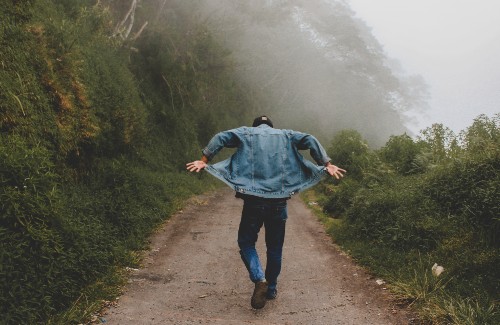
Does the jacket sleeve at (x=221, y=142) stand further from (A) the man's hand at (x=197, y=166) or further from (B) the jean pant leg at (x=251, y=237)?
(B) the jean pant leg at (x=251, y=237)

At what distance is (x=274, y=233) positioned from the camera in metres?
4.06

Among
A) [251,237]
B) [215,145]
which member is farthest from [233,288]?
[215,145]

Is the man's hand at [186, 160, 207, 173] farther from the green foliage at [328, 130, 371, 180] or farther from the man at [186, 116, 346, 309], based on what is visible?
the green foliage at [328, 130, 371, 180]

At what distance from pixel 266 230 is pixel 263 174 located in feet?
2.03

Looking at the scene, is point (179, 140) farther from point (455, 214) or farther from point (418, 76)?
point (418, 76)

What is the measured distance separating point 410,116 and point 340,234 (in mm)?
47540

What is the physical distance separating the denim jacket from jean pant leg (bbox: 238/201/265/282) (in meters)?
0.23

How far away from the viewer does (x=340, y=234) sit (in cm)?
732

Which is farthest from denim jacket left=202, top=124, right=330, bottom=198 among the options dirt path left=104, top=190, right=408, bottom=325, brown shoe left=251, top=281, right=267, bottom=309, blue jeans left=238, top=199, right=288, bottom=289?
dirt path left=104, top=190, right=408, bottom=325

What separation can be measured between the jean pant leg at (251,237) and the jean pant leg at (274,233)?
0.36ft

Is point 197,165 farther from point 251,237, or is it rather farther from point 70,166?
point 70,166

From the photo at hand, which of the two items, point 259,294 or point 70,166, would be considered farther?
point 70,166

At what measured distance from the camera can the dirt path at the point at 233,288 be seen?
3.90 metres

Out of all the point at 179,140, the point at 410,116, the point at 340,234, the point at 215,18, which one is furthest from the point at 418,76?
the point at 340,234
